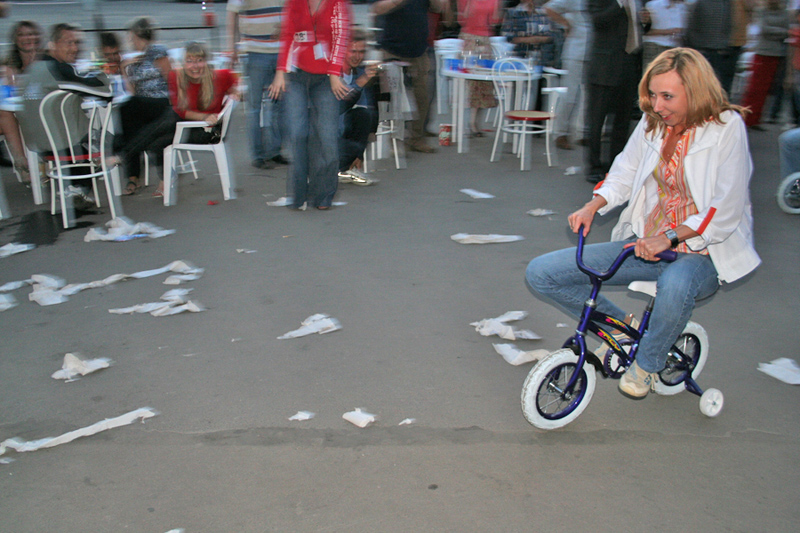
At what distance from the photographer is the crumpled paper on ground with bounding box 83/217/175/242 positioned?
599 centimetres

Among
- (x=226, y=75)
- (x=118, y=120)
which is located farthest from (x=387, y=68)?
(x=118, y=120)

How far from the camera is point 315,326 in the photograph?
14.2 feet

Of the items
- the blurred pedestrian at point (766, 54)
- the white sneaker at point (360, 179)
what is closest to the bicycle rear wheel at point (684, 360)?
the white sneaker at point (360, 179)

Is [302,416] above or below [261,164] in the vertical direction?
below

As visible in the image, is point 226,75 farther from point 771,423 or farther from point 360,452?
point 771,423

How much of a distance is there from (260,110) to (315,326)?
431cm

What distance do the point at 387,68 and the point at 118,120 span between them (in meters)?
3.08

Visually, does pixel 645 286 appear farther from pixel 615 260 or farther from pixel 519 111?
pixel 519 111

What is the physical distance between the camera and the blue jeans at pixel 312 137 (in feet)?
20.7

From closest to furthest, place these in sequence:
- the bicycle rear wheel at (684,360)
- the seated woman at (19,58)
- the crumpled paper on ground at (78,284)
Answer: the bicycle rear wheel at (684,360)
the crumpled paper on ground at (78,284)
the seated woman at (19,58)

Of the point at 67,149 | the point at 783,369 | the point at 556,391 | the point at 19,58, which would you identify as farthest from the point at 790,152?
the point at 19,58

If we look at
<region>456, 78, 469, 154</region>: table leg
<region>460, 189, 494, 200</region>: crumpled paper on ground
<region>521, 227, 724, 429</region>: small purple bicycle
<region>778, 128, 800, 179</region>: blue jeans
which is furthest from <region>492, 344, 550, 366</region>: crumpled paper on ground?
<region>456, 78, 469, 154</region>: table leg

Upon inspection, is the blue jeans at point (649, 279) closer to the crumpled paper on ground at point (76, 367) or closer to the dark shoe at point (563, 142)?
the crumpled paper on ground at point (76, 367)

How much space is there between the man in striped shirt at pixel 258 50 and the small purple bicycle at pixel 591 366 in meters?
5.41
